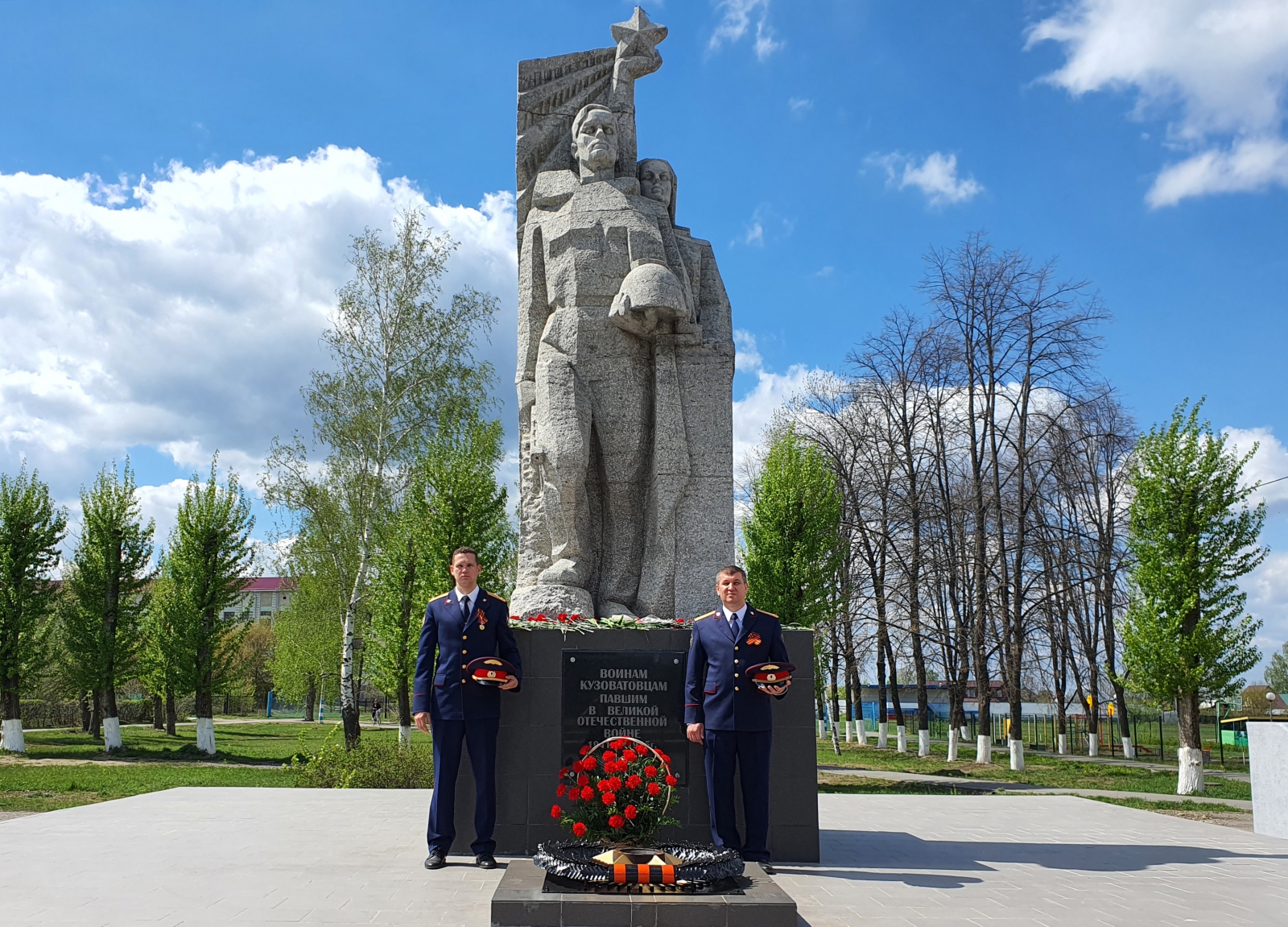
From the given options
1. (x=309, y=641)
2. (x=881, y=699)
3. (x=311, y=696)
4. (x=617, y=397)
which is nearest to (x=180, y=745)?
(x=309, y=641)

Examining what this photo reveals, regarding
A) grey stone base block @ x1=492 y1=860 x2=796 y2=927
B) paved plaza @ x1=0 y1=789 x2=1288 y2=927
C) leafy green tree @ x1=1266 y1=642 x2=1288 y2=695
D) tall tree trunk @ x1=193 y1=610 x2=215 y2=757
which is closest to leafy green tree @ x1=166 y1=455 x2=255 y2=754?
tall tree trunk @ x1=193 y1=610 x2=215 y2=757

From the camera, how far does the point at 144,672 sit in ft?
67.6

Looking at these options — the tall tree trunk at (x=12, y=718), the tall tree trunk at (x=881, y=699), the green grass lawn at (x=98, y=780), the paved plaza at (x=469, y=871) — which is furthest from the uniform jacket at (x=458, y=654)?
the tall tree trunk at (x=881, y=699)

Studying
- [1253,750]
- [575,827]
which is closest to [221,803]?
[575,827]

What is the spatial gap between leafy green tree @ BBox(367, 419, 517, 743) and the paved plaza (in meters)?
8.46

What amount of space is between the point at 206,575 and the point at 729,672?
17200 mm

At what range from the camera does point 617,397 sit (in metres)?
6.10

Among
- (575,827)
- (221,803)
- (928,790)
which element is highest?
(575,827)

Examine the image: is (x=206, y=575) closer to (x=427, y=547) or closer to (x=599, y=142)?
(x=427, y=547)

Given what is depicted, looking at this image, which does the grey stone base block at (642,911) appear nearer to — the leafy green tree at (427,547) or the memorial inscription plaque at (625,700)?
the memorial inscription plaque at (625,700)

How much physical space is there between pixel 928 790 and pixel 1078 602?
14.0 m

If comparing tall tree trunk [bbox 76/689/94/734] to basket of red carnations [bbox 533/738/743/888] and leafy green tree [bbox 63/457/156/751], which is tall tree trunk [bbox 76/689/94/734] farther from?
basket of red carnations [bbox 533/738/743/888]

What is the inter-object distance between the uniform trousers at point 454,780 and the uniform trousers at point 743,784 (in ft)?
3.48

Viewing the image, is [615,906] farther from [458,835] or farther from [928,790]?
[928,790]
